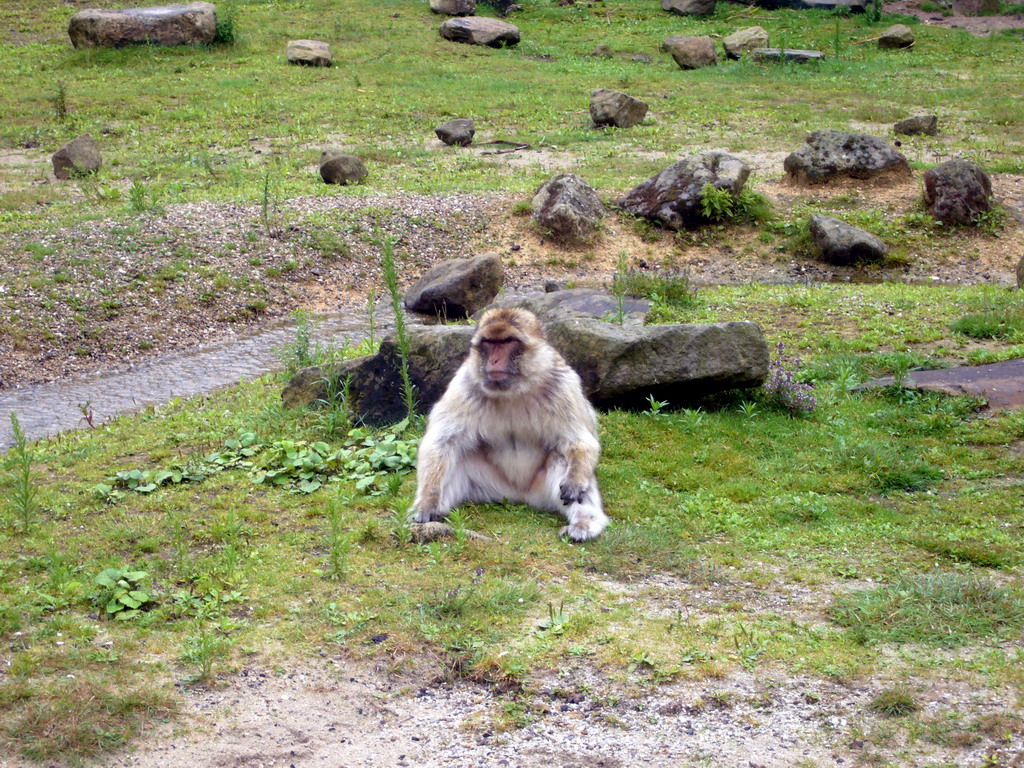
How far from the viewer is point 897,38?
28109 mm

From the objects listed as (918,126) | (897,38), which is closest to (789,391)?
(918,126)

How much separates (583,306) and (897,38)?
850 inches

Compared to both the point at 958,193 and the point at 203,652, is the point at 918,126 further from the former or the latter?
the point at 203,652

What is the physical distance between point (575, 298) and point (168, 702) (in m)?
6.69

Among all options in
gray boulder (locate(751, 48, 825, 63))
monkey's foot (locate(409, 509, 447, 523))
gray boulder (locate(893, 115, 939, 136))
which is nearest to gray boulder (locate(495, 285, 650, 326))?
monkey's foot (locate(409, 509, 447, 523))

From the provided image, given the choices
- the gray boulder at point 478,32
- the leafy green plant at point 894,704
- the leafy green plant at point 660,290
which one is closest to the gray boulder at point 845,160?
the leafy green plant at point 660,290

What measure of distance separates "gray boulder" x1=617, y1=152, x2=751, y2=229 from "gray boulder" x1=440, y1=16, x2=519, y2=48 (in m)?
13.0

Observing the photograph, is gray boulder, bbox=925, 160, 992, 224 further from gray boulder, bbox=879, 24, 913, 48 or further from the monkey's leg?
gray boulder, bbox=879, 24, 913, 48

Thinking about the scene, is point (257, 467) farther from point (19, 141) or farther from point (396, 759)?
point (19, 141)

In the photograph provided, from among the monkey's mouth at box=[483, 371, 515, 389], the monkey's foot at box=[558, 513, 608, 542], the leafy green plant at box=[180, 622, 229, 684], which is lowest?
the monkey's foot at box=[558, 513, 608, 542]

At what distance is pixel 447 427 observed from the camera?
22.3 feet

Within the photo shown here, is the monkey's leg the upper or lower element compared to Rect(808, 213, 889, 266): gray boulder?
upper

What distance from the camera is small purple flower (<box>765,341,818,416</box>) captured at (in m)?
8.52

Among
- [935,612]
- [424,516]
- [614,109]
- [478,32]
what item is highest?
[478,32]
